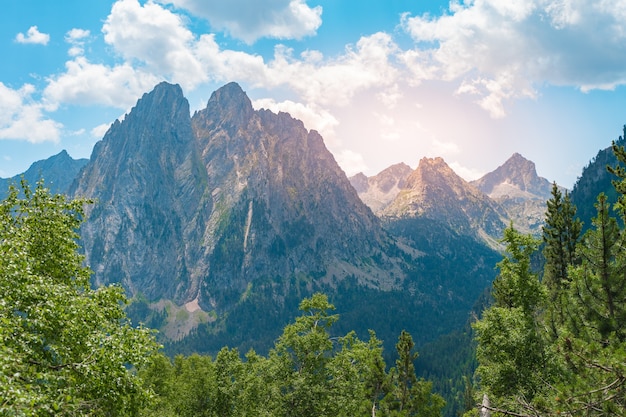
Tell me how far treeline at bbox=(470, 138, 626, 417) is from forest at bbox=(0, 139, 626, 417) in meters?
0.07

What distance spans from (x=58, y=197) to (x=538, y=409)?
23.5 metres

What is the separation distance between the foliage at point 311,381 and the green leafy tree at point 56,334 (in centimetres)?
759

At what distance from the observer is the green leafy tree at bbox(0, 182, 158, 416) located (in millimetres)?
13492

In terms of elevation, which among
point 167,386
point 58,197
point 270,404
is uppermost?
point 58,197

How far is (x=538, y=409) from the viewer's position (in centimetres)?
1348

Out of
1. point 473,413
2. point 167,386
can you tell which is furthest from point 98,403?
point 167,386

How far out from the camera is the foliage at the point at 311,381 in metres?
32.2

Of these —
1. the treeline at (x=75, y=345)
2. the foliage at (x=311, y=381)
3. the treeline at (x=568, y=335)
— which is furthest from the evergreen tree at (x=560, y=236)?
the treeline at (x=75, y=345)

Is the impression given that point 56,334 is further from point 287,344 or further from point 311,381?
point 311,381

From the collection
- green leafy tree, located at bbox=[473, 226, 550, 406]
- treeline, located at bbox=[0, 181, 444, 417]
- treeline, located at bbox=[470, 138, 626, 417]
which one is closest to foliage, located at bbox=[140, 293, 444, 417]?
treeline, located at bbox=[0, 181, 444, 417]

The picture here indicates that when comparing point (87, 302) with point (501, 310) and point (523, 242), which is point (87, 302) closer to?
point (501, 310)

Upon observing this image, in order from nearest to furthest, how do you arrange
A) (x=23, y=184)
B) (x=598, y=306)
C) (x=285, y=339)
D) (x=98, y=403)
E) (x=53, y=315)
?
(x=53, y=315), (x=98, y=403), (x=23, y=184), (x=598, y=306), (x=285, y=339)

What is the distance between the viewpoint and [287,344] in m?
33.1

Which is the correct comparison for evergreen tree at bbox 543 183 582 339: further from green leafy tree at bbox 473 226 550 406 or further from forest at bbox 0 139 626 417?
green leafy tree at bbox 473 226 550 406
